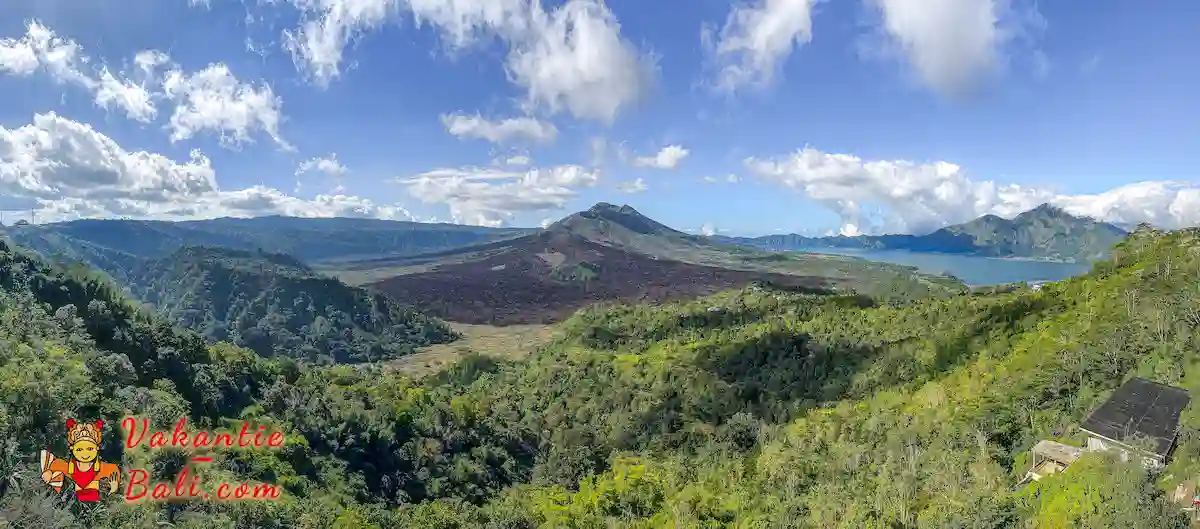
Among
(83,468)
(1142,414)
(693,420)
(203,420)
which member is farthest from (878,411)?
(203,420)

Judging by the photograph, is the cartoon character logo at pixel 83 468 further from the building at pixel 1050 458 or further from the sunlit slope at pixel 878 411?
the building at pixel 1050 458

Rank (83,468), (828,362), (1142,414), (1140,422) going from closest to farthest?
(83,468) → (1140,422) → (1142,414) → (828,362)

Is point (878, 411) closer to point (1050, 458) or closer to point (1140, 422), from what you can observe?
point (1050, 458)

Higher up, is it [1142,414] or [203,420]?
[1142,414]

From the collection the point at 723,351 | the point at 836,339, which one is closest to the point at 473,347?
the point at 723,351

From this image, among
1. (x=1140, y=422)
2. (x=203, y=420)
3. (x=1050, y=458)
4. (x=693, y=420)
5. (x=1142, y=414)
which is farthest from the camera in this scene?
(x=693, y=420)

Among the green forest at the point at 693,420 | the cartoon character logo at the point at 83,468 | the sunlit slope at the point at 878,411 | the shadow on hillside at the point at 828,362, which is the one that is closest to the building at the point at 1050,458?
the green forest at the point at 693,420

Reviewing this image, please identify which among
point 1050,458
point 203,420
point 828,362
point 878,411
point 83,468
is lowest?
point 828,362

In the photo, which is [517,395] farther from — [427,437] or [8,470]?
[8,470]
